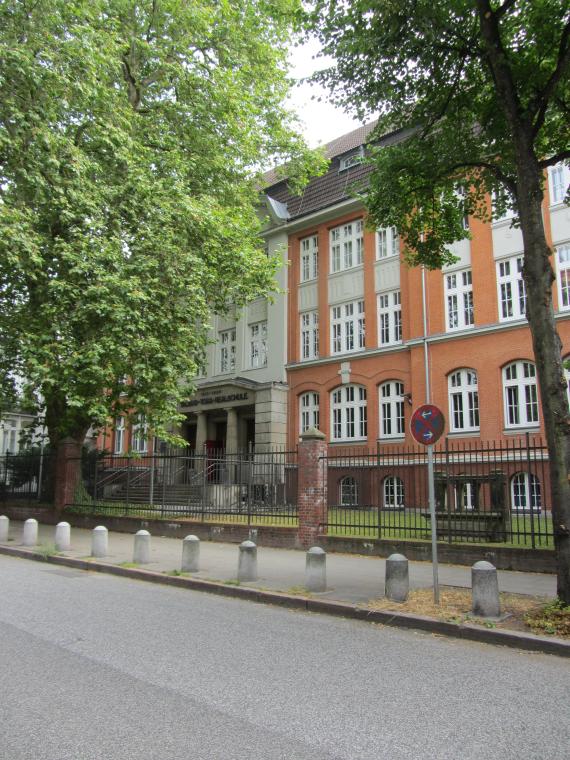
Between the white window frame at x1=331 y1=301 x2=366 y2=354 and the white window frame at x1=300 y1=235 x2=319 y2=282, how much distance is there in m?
2.16

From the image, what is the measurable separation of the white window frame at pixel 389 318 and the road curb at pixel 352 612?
51.6 feet

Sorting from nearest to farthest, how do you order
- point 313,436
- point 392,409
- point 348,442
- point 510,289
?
point 313,436
point 510,289
point 392,409
point 348,442

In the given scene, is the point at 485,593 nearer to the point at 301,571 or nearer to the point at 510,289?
the point at 301,571

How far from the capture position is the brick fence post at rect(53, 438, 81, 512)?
65.5 ft

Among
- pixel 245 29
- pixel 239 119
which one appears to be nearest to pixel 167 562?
pixel 239 119

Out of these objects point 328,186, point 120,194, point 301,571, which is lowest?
point 301,571

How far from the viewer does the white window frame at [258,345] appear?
28.9m

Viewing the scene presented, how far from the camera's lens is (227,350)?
30.6 meters

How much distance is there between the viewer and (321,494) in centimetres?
1330

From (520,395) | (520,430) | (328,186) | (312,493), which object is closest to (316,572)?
(312,493)

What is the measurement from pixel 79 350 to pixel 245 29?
42.0ft

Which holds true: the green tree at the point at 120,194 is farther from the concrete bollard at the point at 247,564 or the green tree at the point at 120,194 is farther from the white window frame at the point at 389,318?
the concrete bollard at the point at 247,564

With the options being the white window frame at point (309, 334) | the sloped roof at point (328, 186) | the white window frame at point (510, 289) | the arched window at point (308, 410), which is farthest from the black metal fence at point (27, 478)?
the white window frame at point (510, 289)

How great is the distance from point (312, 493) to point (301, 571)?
2.83 meters
